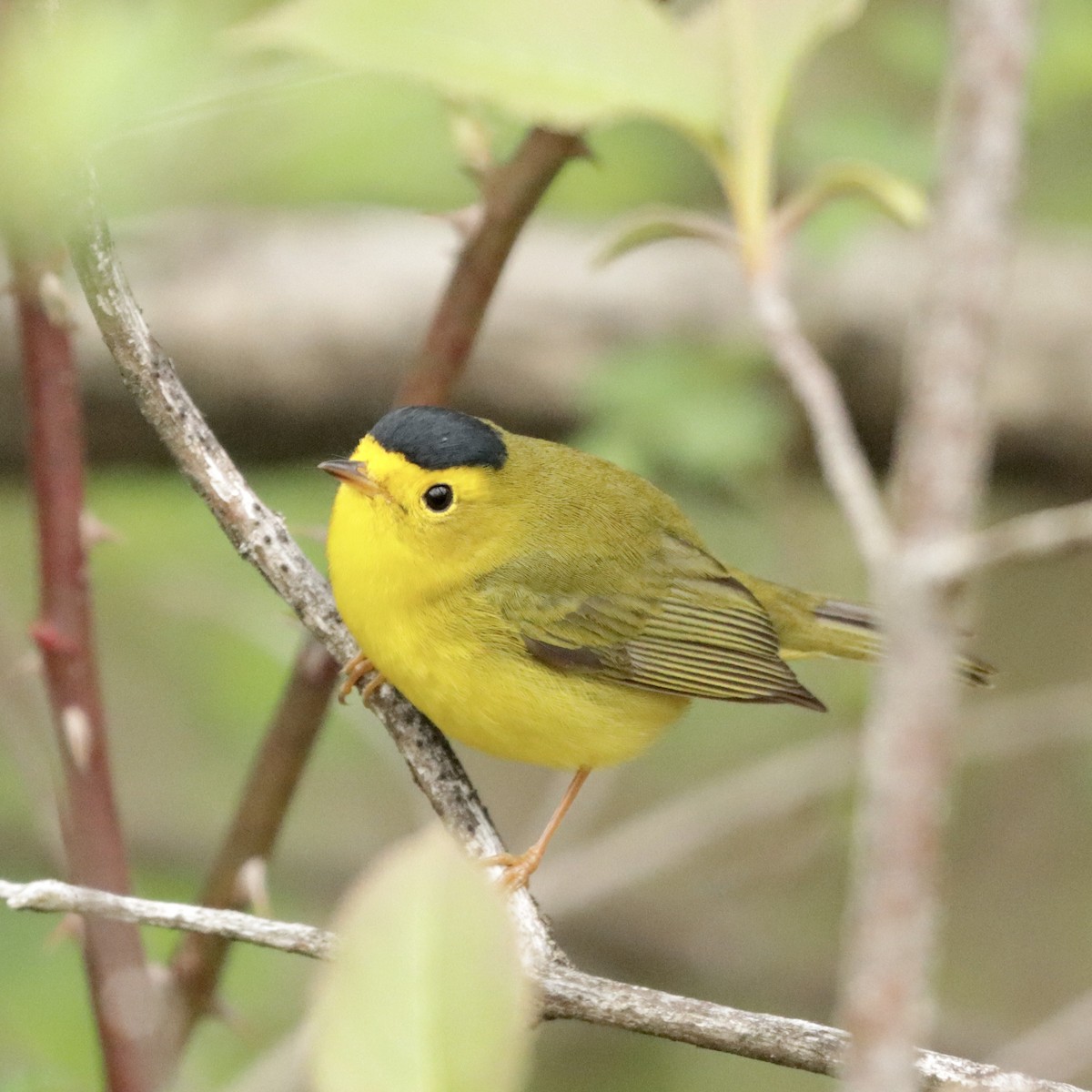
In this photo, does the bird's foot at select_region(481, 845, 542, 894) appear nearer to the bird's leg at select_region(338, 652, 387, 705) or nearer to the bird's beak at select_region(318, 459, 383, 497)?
the bird's leg at select_region(338, 652, 387, 705)

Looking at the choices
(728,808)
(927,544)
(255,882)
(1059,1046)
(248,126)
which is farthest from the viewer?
(728,808)

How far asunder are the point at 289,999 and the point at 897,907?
4221mm

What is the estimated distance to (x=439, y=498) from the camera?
3.05 meters

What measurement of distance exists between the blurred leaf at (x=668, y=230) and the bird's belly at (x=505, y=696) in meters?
1.50

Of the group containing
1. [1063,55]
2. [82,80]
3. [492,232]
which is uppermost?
[1063,55]

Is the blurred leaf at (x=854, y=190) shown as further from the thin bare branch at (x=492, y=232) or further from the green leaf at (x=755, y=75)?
the thin bare branch at (x=492, y=232)

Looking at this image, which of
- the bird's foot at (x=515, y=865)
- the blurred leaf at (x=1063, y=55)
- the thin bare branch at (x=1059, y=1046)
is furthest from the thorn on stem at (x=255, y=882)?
the blurred leaf at (x=1063, y=55)

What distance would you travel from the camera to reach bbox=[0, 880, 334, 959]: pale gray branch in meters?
1.29

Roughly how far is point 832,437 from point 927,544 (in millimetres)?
149

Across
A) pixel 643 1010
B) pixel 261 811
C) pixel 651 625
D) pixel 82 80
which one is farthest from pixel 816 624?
pixel 82 80

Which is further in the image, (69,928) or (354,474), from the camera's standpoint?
(354,474)

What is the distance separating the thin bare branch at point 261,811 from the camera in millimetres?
2293

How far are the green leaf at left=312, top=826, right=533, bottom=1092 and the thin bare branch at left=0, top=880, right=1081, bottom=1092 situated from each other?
549mm

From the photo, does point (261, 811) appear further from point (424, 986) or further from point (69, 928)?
point (424, 986)
